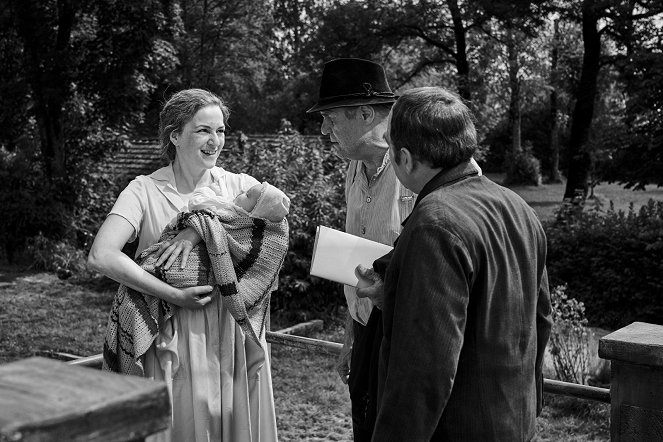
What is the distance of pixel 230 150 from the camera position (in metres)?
12.1

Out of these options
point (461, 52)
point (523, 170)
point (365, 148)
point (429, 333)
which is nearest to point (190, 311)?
point (365, 148)

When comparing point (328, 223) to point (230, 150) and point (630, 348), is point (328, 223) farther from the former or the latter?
point (630, 348)

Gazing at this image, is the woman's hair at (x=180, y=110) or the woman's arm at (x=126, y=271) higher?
the woman's hair at (x=180, y=110)

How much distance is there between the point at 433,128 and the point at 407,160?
0.12 meters

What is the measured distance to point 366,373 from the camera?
2816 millimetres

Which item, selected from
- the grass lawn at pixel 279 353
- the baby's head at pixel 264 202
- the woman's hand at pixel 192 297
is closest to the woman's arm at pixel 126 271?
the woman's hand at pixel 192 297

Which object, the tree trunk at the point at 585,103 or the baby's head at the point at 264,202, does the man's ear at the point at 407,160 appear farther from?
the tree trunk at the point at 585,103

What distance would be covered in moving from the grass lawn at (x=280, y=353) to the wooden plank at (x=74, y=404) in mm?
4928

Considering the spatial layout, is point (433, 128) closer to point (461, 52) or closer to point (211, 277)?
point (211, 277)

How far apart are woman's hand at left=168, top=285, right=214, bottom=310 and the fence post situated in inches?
56.7

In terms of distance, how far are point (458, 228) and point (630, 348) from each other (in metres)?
1.18

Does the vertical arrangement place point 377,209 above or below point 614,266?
above

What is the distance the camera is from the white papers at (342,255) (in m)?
2.87

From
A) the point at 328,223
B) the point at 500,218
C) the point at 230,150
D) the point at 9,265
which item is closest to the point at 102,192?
the point at 9,265
